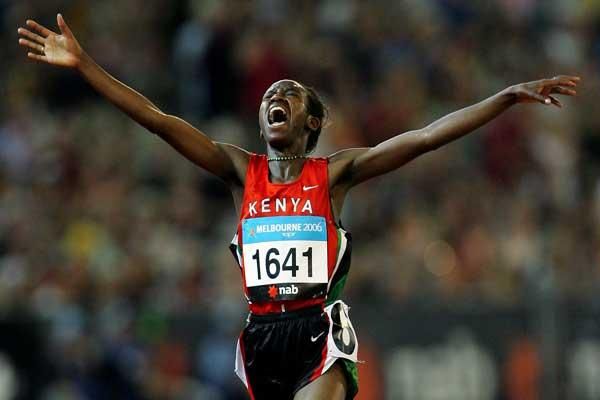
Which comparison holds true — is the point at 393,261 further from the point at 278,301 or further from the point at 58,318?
the point at 278,301

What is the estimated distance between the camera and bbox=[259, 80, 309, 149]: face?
22.1ft

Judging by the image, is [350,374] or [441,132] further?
[350,374]

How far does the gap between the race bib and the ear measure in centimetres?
51

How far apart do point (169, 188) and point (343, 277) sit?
6.12m

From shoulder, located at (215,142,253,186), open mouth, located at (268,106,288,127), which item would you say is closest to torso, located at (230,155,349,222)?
shoulder, located at (215,142,253,186)

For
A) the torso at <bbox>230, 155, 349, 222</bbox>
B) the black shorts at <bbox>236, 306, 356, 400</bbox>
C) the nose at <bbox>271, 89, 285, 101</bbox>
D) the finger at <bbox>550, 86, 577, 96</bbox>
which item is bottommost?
the black shorts at <bbox>236, 306, 356, 400</bbox>

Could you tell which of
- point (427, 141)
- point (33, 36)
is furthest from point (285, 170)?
point (33, 36)

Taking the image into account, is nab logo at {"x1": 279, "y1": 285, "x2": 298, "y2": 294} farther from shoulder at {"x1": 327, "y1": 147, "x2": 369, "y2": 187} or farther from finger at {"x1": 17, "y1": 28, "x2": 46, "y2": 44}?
finger at {"x1": 17, "y1": 28, "x2": 46, "y2": 44}

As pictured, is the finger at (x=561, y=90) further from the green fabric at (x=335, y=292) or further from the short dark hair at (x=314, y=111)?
the green fabric at (x=335, y=292)

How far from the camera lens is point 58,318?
Answer: 1096 cm

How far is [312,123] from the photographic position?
6945mm

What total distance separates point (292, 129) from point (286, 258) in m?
0.64

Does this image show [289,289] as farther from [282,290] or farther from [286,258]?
[286,258]

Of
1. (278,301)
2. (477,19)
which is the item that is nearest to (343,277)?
(278,301)
